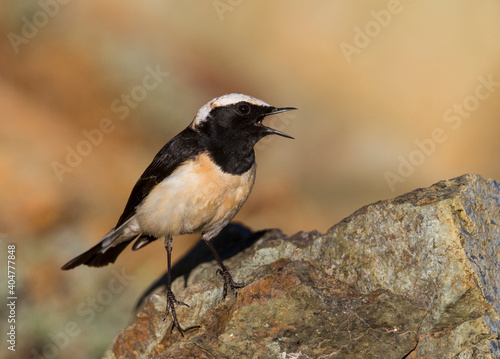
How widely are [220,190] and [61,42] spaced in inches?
357

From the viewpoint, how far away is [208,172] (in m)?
6.62

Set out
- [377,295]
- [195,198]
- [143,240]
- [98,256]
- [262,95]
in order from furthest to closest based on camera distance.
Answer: [262,95], [98,256], [143,240], [195,198], [377,295]

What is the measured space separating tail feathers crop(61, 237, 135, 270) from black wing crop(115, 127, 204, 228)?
1.11 m

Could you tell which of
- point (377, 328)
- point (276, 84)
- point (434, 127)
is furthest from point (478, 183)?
point (276, 84)

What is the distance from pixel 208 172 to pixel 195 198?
313 mm

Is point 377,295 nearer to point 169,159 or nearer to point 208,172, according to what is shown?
point 208,172

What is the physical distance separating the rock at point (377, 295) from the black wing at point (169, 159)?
141 cm

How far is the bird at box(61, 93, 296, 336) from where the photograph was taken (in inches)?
261

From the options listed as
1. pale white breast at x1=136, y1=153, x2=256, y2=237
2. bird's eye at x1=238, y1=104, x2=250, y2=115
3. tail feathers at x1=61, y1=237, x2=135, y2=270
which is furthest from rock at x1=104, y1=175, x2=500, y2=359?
tail feathers at x1=61, y1=237, x2=135, y2=270

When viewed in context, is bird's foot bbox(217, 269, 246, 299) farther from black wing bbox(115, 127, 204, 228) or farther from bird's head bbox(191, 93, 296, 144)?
bird's head bbox(191, 93, 296, 144)

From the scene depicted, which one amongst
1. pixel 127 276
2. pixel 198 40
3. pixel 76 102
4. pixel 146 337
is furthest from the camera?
pixel 198 40

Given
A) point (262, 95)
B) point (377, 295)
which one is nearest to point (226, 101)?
point (377, 295)

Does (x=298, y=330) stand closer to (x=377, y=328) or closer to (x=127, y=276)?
(x=377, y=328)

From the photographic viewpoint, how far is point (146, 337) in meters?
6.56
